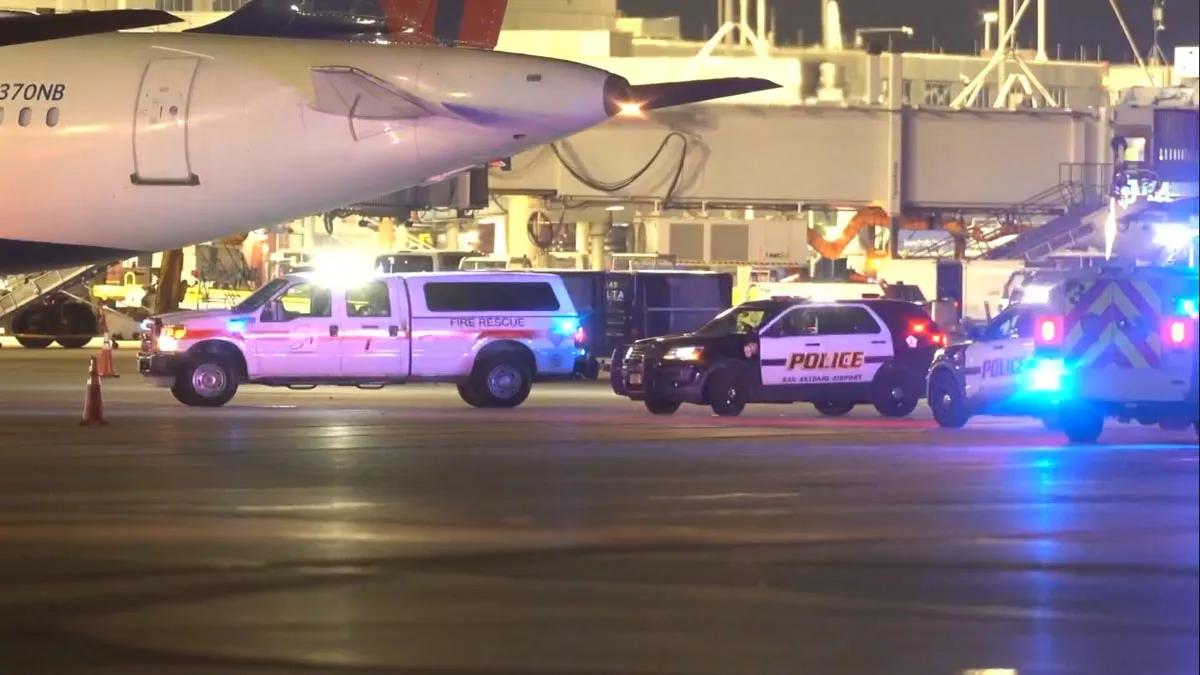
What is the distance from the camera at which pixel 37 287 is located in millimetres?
47031

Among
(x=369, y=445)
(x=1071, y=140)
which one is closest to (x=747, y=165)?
(x=1071, y=140)

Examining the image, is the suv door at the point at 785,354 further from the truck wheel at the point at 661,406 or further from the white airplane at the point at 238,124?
the white airplane at the point at 238,124

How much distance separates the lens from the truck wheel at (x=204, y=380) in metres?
28.2

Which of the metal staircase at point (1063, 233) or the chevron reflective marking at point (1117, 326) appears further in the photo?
the metal staircase at point (1063, 233)

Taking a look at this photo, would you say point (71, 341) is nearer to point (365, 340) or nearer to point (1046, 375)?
point (365, 340)

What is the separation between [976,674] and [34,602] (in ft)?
17.1

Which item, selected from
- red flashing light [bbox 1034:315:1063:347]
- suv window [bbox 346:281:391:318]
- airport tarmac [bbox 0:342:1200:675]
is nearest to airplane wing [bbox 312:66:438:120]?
suv window [bbox 346:281:391:318]

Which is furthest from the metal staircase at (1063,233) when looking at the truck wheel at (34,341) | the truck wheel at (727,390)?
the truck wheel at (727,390)

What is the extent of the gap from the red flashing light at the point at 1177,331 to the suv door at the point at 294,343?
1353 centimetres

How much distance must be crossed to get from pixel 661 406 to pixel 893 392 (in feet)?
10.0

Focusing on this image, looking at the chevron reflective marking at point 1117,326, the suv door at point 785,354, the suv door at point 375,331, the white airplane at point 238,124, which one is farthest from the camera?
the suv door at point 375,331

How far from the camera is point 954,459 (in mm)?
20188

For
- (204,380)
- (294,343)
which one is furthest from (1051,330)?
(204,380)

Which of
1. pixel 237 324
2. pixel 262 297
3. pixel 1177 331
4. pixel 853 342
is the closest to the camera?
pixel 1177 331
